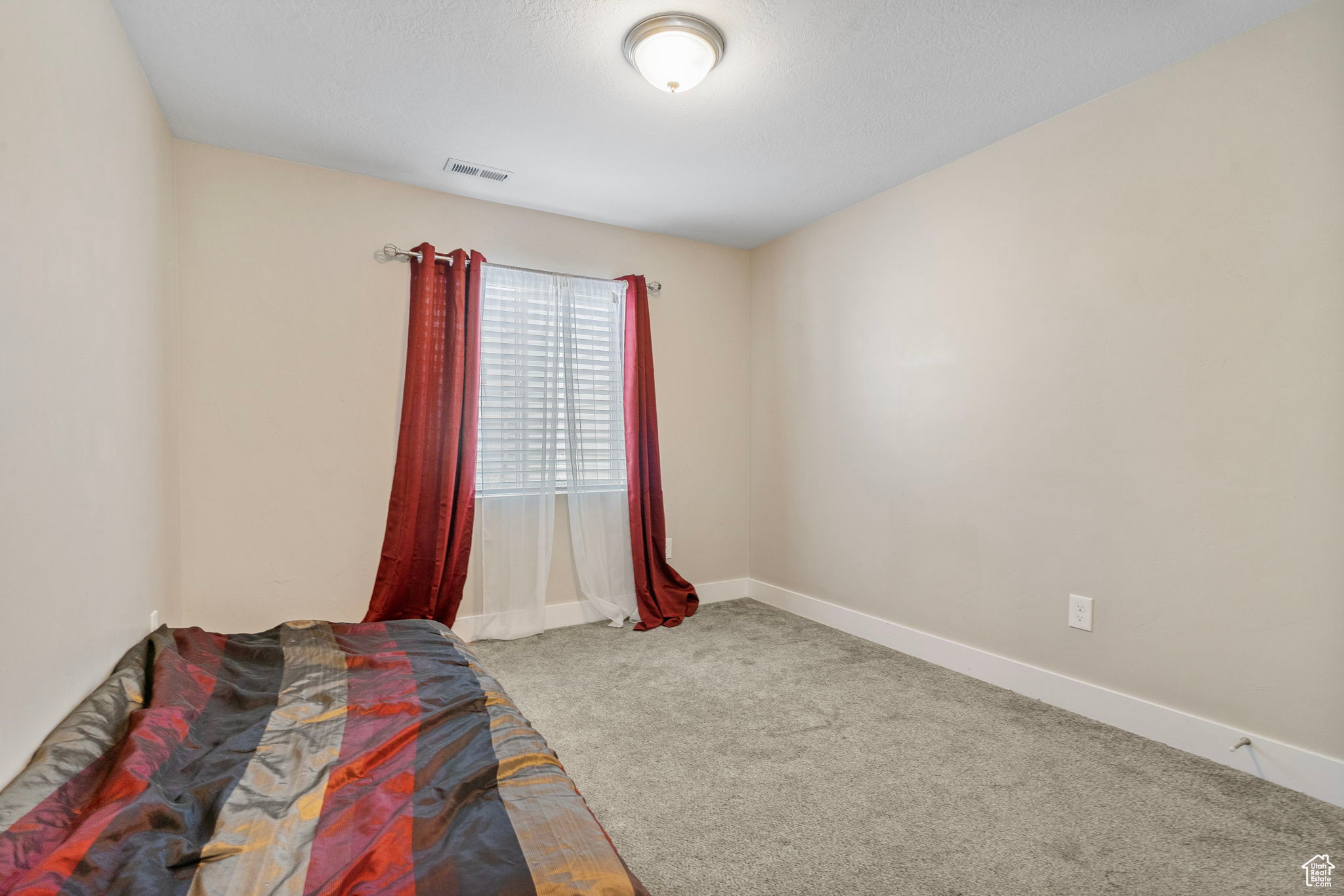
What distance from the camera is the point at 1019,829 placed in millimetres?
1710

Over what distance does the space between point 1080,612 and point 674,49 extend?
250 centimetres

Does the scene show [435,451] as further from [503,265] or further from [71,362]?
[71,362]

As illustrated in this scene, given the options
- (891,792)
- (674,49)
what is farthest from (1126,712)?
(674,49)

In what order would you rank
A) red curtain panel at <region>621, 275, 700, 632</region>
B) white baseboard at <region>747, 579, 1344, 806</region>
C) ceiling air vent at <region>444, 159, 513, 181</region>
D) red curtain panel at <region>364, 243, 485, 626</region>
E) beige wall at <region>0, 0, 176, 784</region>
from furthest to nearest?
red curtain panel at <region>621, 275, 700, 632</region>, red curtain panel at <region>364, 243, 485, 626</region>, ceiling air vent at <region>444, 159, 513, 181</region>, white baseboard at <region>747, 579, 1344, 806</region>, beige wall at <region>0, 0, 176, 784</region>

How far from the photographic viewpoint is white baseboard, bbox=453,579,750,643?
10.9 ft

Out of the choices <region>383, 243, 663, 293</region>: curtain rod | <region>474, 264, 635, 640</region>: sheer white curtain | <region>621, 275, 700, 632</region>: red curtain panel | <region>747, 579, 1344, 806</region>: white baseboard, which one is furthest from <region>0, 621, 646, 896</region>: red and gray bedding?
<region>747, 579, 1344, 806</region>: white baseboard

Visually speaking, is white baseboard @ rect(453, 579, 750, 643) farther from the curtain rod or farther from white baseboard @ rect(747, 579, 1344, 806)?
the curtain rod

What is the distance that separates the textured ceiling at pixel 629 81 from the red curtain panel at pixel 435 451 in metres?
0.54

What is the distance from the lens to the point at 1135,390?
7.57 ft

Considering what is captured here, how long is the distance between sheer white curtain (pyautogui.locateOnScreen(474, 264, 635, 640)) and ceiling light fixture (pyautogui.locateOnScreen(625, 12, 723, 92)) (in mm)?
1563

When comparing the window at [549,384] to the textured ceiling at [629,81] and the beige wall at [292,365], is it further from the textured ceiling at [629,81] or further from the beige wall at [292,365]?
the textured ceiling at [629,81]

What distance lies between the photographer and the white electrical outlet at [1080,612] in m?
2.45

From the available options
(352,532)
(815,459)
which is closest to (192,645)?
(352,532)

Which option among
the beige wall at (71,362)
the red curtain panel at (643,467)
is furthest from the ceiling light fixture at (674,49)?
the red curtain panel at (643,467)
